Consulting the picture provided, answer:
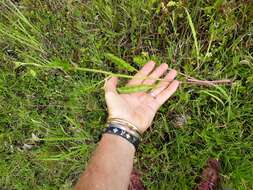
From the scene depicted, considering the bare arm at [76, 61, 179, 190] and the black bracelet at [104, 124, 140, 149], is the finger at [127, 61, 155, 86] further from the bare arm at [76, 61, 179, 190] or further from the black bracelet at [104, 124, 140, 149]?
the black bracelet at [104, 124, 140, 149]

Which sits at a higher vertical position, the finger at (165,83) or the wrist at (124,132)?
the finger at (165,83)

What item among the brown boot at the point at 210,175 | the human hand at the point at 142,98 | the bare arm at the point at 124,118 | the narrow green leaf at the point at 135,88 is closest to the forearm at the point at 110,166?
the bare arm at the point at 124,118

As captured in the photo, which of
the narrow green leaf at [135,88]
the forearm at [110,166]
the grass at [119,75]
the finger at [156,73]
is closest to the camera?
the forearm at [110,166]

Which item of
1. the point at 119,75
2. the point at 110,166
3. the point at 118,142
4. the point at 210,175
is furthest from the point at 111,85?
the point at 210,175

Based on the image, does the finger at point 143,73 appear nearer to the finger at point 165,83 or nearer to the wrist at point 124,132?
the finger at point 165,83

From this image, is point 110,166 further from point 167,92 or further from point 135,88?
point 167,92

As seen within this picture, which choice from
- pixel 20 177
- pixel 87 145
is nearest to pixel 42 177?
pixel 20 177

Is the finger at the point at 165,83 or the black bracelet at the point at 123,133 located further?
the finger at the point at 165,83

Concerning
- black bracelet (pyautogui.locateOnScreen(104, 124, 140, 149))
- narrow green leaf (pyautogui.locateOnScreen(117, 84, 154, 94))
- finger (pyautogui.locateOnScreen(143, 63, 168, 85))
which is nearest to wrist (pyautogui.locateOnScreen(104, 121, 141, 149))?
black bracelet (pyautogui.locateOnScreen(104, 124, 140, 149))

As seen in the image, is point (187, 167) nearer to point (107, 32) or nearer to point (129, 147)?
point (129, 147)
